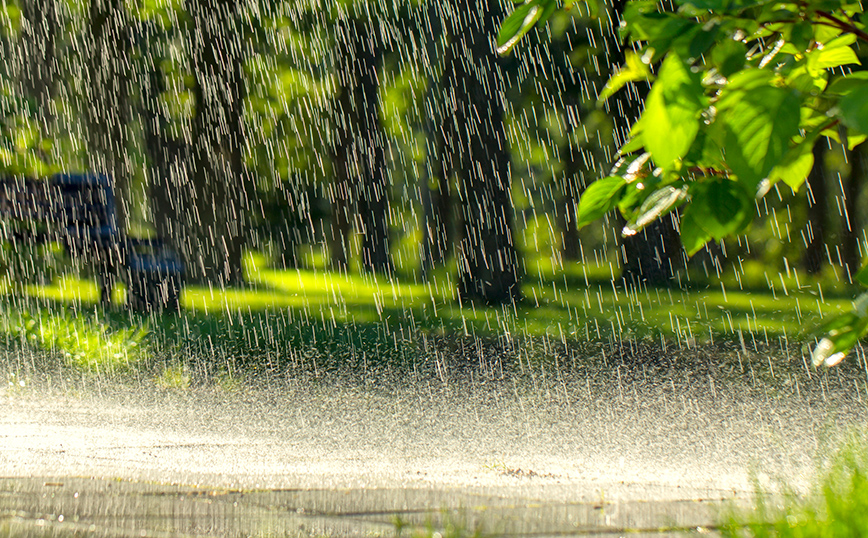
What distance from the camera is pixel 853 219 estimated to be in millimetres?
17406

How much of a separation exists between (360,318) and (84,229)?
10.1 ft

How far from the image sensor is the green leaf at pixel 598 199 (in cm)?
134

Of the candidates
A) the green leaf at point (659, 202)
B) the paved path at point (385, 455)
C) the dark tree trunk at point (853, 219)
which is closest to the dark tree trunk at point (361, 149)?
the dark tree trunk at point (853, 219)

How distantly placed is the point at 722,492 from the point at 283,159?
2178cm

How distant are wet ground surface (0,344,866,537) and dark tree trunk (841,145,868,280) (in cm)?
1114

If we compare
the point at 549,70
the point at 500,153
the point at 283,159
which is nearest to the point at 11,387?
the point at 500,153

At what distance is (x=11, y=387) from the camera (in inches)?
235

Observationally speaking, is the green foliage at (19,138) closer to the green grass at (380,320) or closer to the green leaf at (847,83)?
the green grass at (380,320)

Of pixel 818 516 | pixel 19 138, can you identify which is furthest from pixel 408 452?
pixel 19 138

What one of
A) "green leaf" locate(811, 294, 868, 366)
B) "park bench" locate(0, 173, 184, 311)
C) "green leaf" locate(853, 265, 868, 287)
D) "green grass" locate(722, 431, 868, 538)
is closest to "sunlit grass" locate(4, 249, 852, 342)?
"park bench" locate(0, 173, 184, 311)

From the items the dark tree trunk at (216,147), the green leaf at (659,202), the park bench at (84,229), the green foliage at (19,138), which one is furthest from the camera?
the dark tree trunk at (216,147)

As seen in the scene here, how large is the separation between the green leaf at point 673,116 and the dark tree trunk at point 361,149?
1538 cm

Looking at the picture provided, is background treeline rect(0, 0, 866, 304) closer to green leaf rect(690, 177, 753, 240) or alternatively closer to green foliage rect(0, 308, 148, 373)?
green foliage rect(0, 308, 148, 373)

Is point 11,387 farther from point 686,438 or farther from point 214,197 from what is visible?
point 214,197
